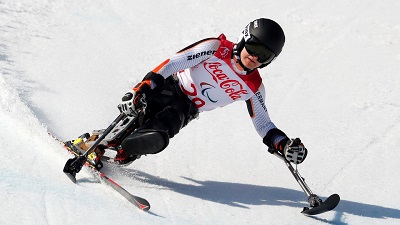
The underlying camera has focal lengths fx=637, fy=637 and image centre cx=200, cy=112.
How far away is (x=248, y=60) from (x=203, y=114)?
2.48m

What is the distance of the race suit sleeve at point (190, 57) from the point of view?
579 centimetres

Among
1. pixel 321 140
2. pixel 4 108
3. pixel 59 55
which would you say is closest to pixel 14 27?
pixel 59 55

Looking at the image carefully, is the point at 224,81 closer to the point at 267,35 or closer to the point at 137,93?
the point at 267,35

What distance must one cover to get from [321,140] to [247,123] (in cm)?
96

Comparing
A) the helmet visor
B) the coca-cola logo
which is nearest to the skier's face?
the helmet visor

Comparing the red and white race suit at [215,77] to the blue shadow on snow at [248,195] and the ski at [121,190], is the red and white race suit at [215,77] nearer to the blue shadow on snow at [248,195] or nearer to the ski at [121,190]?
the blue shadow on snow at [248,195]

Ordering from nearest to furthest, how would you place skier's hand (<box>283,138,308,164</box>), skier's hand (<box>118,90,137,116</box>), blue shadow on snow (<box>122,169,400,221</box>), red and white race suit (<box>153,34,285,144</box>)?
skier's hand (<box>118,90,137,116</box>), skier's hand (<box>283,138,308,164</box>), red and white race suit (<box>153,34,285,144</box>), blue shadow on snow (<box>122,169,400,221</box>)

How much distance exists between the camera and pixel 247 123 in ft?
26.5

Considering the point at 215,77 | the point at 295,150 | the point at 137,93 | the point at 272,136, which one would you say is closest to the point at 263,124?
the point at 272,136

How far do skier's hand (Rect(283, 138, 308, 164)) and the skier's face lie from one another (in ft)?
2.50

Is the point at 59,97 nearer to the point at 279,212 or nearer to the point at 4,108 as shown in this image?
the point at 4,108

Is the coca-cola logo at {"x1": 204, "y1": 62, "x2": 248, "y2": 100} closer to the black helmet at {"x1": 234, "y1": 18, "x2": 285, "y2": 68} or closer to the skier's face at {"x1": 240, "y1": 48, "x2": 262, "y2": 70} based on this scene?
the skier's face at {"x1": 240, "y1": 48, "x2": 262, "y2": 70}

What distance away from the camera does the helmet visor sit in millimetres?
5500

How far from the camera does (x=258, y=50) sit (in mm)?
5535
